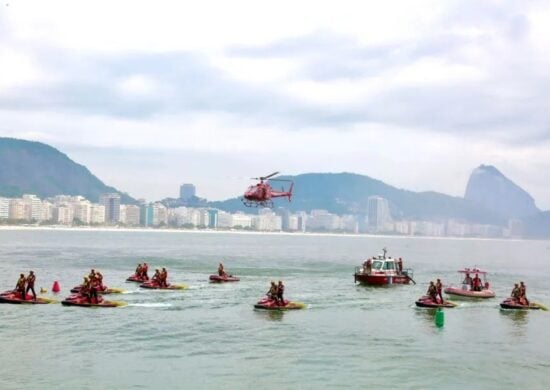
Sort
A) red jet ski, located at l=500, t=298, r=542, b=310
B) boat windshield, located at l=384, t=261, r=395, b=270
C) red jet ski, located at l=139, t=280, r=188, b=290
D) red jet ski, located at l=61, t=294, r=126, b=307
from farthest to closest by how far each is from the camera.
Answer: boat windshield, located at l=384, t=261, r=395, b=270 < red jet ski, located at l=139, t=280, r=188, b=290 < red jet ski, located at l=500, t=298, r=542, b=310 < red jet ski, located at l=61, t=294, r=126, b=307

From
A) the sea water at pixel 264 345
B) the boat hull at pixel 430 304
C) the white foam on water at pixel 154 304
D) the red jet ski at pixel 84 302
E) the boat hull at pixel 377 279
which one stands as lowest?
the sea water at pixel 264 345

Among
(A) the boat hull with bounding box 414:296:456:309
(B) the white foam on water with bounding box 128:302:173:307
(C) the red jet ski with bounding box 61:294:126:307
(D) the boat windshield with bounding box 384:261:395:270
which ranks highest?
(D) the boat windshield with bounding box 384:261:395:270

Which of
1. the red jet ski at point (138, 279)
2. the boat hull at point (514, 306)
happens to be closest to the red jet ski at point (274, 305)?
the boat hull at point (514, 306)

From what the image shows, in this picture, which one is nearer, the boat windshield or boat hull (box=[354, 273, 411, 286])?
boat hull (box=[354, 273, 411, 286])

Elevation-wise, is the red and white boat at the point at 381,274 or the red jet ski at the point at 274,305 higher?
the red and white boat at the point at 381,274

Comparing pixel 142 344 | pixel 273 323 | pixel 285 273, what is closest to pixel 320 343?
pixel 273 323

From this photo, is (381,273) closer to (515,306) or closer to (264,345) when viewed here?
(515,306)

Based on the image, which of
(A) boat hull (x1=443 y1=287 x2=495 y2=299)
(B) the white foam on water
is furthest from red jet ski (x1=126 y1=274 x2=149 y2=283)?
(A) boat hull (x1=443 y1=287 x2=495 y2=299)

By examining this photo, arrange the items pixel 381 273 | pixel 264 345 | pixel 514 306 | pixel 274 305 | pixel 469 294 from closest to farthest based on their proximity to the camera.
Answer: pixel 264 345
pixel 274 305
pixel 514 306
pixel 469 294
pixel 381 273

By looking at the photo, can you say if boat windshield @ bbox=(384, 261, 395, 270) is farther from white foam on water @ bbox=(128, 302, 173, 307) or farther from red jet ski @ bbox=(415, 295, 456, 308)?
white foam on water @ bbox=(128, 302, 173, 307)

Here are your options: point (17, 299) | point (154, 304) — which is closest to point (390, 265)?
point (154, 304)

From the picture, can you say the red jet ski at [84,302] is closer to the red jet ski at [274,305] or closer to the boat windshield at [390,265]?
the red jet ski at [274,305]

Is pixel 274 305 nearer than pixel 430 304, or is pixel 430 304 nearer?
pixel 274 305
